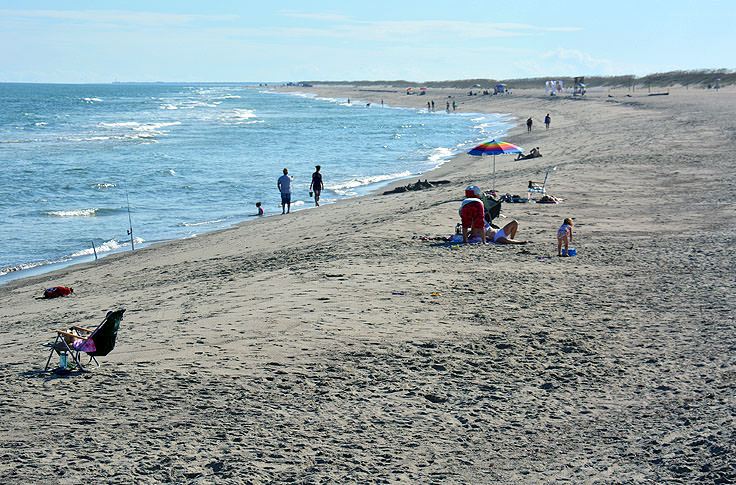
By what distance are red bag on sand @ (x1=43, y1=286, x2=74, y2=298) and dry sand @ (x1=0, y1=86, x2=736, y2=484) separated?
0.64 feet

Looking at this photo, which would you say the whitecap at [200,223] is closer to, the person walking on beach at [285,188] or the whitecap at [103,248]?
the person walking on beach at [285,188]

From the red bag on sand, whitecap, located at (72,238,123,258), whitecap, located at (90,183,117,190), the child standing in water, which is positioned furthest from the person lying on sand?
the red bag on sand

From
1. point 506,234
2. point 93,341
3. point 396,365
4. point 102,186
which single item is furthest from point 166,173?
point 396,365

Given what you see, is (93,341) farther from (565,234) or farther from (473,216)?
(565,234)

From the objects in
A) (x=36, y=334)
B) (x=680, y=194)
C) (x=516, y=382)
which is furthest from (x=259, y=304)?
(x=680, y=194)

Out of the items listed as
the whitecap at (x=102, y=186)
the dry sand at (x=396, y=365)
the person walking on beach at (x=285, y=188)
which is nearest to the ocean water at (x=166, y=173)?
the whitecap at (x=102, y=186)

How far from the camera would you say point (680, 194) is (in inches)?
623

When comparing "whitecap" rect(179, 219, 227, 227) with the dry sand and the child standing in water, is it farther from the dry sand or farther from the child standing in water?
the child standing in water

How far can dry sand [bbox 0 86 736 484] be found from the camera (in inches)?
201

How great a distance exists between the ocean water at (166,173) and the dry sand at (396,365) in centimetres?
525

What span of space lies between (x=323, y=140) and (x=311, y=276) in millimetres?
37494

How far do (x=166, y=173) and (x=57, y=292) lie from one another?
1974 centimetres

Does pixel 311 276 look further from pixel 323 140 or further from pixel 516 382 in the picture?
pixel 323 140

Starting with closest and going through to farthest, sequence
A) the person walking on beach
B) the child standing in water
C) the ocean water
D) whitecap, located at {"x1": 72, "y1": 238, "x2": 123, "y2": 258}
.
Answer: the child standing in water, whitecap, located at {"x1": 72, "y1": 238, "x2": 123, "y2": 258}, the ocean water, the person walking on beach
